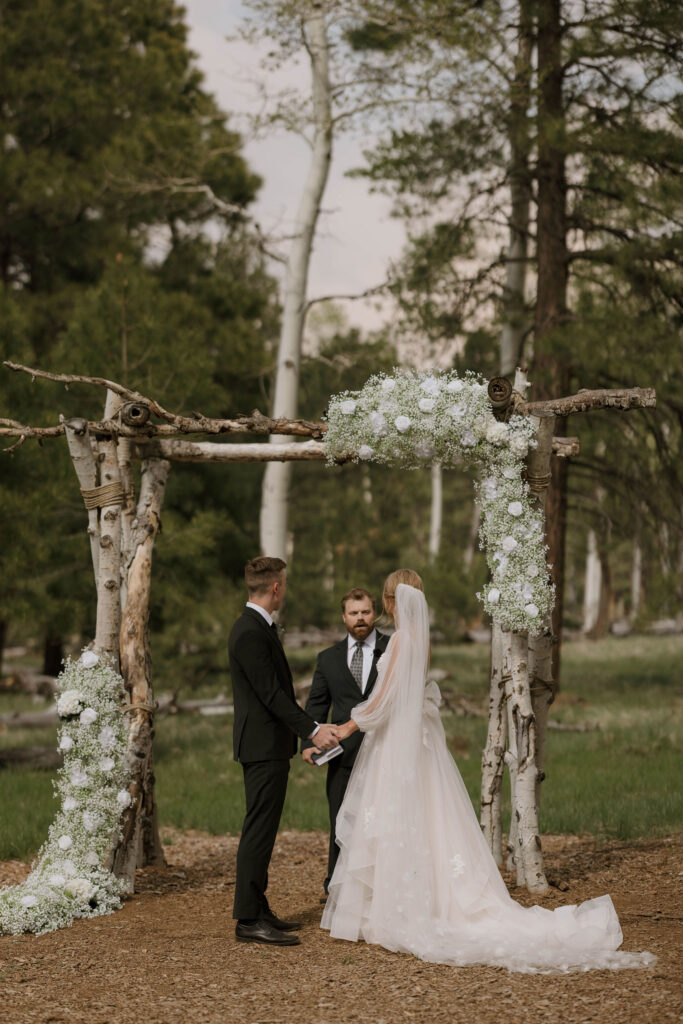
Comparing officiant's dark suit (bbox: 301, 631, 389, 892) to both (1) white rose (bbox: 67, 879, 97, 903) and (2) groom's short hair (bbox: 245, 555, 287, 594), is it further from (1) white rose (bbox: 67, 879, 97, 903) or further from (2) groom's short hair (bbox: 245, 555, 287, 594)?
(1) white rose (bbox: 67, 879, 97, 903)

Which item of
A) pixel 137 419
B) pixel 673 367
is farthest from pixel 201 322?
pixel 137 419

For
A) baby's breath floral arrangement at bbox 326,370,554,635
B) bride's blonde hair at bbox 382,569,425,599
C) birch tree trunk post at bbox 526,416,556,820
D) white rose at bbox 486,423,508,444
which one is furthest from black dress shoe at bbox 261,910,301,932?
white rose at bbox 486,423,508,444

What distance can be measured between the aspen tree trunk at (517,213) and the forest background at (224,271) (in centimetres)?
21

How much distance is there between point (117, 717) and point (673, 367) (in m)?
7.74

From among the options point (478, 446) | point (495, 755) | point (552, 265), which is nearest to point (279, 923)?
point (495, 755)

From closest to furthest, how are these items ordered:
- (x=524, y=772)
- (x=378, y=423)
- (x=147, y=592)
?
(x=378, y=423), (x=524, y=772), (x=147, y=592)

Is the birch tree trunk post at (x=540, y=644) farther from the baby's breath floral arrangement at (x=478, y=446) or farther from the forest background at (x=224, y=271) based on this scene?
the forest background at (x=224, y=271)

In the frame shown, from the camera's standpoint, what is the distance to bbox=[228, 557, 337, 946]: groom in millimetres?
5977

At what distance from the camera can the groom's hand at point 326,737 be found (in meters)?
5.97

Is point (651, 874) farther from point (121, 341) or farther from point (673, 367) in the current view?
point (121, 341)

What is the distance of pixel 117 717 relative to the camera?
7.20 m

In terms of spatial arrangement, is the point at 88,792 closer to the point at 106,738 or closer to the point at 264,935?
the point at 106,738

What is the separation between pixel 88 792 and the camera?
702 cm

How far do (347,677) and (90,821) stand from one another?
74.4 inches
